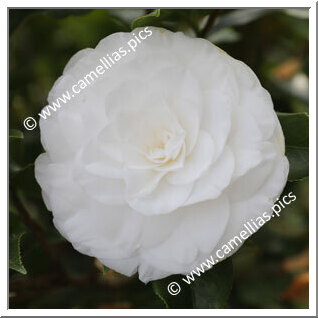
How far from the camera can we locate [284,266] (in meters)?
1.54

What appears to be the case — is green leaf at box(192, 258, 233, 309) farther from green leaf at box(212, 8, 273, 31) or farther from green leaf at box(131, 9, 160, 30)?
green leaf at box(212, 8, 273, 31)

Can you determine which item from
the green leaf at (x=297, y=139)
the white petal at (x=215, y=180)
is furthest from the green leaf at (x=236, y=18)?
the white petal at (x=215, y=180)

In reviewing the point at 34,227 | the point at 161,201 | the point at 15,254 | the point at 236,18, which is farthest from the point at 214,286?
the point at 236,18

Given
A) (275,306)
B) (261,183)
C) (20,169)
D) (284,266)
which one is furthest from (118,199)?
(284,266)

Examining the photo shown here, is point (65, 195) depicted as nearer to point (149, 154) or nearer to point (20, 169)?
point (149, 154)

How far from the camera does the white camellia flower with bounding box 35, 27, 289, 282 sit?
752 millimetres

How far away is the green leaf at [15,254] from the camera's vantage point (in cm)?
85

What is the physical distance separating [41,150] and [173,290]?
0.47 meters

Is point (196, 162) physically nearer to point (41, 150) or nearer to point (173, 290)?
point (173, 290)

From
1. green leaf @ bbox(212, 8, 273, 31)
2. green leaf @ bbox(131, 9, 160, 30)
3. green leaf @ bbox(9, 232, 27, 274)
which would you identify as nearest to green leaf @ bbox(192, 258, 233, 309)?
green leaf @ bbox(9, 232, 27, 274)

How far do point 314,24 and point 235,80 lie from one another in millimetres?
239

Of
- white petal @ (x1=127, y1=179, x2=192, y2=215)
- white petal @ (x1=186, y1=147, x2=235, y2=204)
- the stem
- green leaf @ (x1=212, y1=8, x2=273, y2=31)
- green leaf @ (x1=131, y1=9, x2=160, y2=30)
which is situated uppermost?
green leaf @ (x1=131, y1=9, x2=160, y2=30)

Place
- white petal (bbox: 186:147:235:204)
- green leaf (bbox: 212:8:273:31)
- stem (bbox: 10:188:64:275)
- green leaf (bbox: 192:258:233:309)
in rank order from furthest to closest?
green leaf (bbox: 212:8:273:31), stem (bbox: 10:188:64:275), green leaf (bbox: 192:258:233:309), white petal (bbox: 186:147:235:204)

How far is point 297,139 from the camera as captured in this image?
34.3 inches
